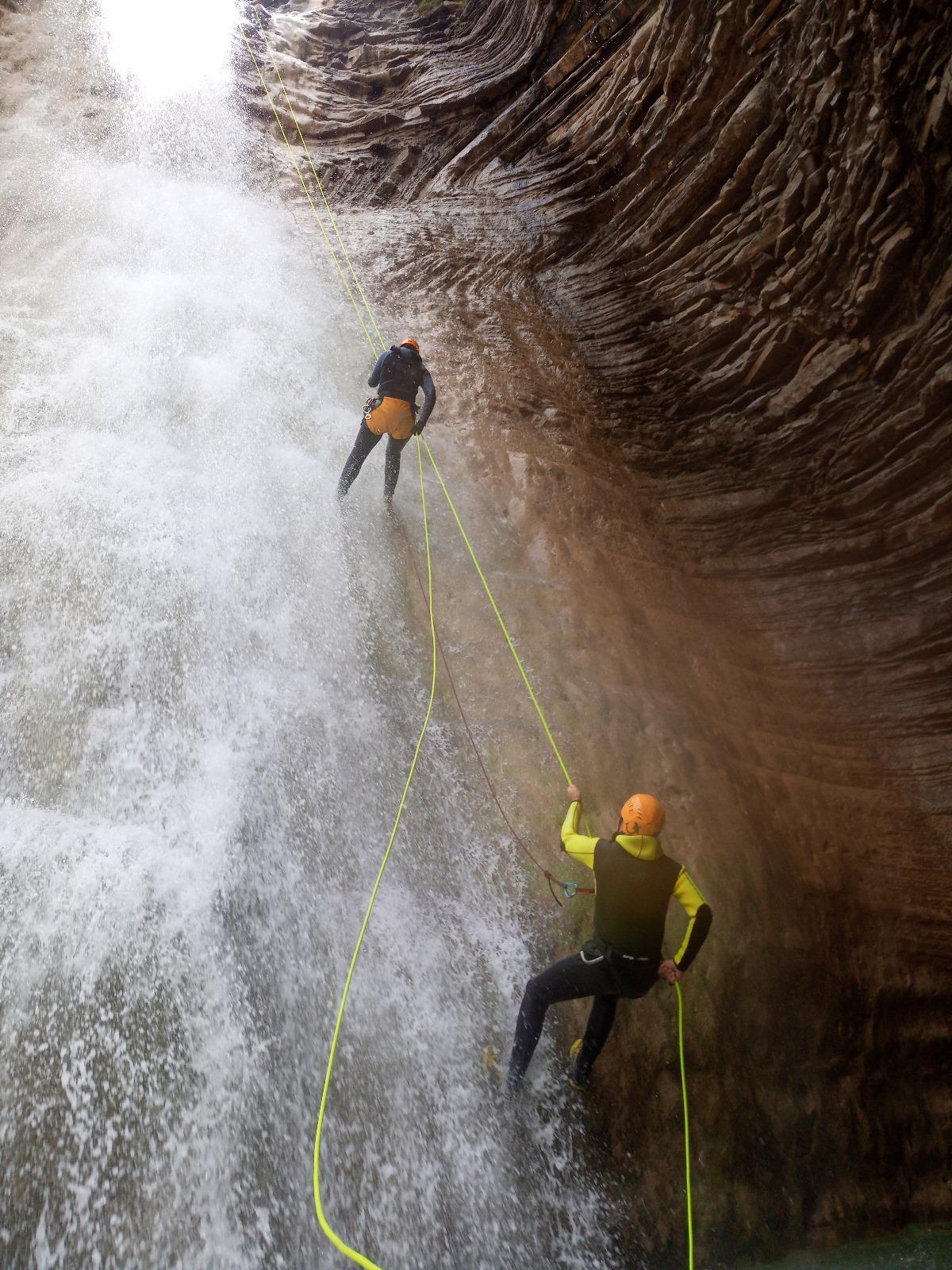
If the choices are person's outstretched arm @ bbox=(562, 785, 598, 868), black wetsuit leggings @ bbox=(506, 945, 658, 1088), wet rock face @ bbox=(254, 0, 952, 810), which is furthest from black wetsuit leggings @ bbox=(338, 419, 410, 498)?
black wetsuit leggings @ bbox=(506, 945, 658, 1088)

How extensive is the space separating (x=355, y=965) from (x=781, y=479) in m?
5.91

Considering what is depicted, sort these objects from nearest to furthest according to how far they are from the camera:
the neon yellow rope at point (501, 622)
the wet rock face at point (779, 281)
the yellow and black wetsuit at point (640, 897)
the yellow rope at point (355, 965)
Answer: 1. the yellow rope at point (355, 965)
2. the yellow and black wetsuit at point (640, 897)
3. the neon yellow rope at point (501, 622)
4. the wet rock face at point (779, 281)

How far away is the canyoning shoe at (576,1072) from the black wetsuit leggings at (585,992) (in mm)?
12

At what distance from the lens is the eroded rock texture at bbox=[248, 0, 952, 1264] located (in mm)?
5055

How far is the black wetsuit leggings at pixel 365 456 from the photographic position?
6742mm

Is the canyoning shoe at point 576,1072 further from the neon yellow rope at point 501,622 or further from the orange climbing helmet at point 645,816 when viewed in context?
the orange climbing helmet at point 645,816

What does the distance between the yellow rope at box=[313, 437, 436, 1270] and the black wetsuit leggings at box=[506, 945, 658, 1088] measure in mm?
1033

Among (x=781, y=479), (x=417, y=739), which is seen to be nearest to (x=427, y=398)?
(x=417, y=739)

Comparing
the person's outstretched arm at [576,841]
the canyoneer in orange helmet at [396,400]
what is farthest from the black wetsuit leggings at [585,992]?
the canyoneer in orange helmet at [396,400]

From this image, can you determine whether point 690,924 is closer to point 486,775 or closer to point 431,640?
point 486,775

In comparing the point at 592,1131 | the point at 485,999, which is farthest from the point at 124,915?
the point at 592,1131

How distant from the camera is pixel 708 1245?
14.2 ft

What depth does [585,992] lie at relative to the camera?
12.9 feet

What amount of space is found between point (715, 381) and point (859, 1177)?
6.98 meters
